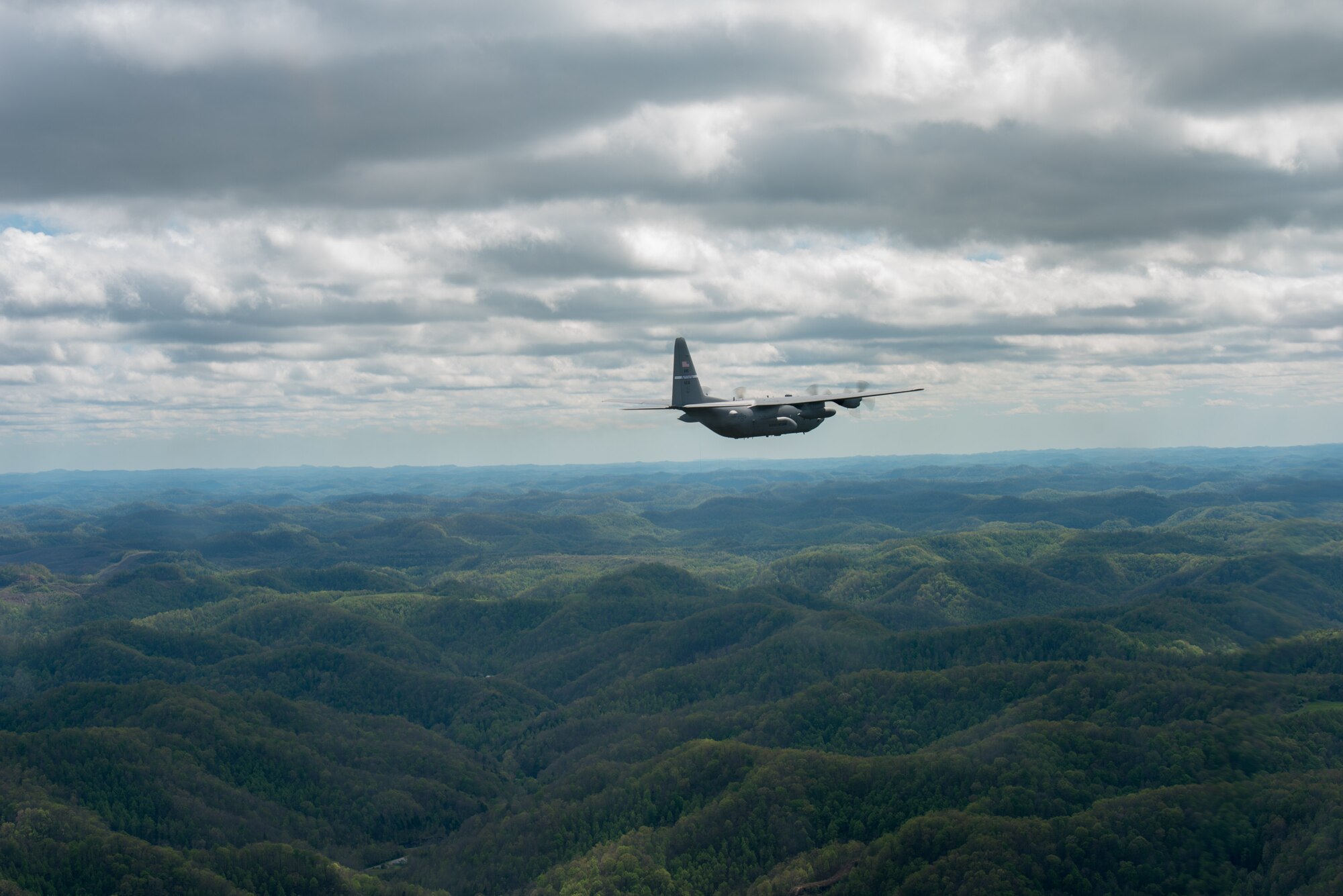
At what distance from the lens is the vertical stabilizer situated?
108 metres

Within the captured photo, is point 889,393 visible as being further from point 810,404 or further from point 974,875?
point 974,875

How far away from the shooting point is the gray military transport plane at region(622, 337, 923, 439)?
10338cm

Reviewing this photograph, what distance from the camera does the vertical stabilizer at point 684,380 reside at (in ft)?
355

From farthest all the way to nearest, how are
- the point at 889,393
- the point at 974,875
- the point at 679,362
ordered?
the point at 974,875 → the point at 679,362 → the point at 889,393

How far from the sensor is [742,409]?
4119 inches

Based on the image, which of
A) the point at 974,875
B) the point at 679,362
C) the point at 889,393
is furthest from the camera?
the point at 974,875

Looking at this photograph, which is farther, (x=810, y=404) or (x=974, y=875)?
(x=974, y=875)

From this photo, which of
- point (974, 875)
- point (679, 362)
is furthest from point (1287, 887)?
point (679, 362)

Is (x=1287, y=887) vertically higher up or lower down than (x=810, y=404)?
lower down

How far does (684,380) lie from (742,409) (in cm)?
820

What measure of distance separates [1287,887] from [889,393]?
6777 inches

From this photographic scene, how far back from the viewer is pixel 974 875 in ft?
652

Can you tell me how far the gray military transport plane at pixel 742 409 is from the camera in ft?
339


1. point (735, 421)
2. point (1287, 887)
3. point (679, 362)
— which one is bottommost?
point (1287, 887)
